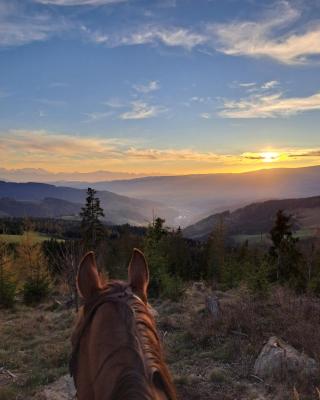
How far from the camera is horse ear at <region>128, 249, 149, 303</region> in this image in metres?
1.96

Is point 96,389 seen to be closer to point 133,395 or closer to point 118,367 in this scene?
point 118,367

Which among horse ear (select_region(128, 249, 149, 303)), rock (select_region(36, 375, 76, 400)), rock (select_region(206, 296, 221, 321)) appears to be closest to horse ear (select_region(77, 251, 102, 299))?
horse ear (select_region(128, 249, 149, 303))

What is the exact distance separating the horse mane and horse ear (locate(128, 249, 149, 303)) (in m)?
0.09

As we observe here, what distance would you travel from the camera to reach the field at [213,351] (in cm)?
777

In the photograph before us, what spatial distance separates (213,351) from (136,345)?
9062 mm

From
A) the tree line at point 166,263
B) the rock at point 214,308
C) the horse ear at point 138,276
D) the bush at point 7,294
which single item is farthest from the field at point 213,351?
the bush at point 7,294

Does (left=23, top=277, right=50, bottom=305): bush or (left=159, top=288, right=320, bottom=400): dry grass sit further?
(left=23, top=277, right=50, bottom=305): bush

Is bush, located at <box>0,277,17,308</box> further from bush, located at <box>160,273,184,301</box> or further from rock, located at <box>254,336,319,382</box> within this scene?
rock, located at <box>254,336,319,382</box>

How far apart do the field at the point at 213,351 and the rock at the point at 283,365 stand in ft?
0.68

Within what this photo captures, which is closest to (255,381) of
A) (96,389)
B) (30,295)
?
(96,389)

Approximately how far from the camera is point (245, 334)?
10.2m

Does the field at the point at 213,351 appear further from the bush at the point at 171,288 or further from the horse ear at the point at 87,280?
the horse ear at the point at 87,280

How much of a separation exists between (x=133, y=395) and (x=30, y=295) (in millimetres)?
24556

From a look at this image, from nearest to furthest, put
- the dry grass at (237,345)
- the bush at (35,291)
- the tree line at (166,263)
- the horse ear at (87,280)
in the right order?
the horse ear at (87,280), the dry grass at (237,345), the tree line at (166,263), the bush at (35,291)
